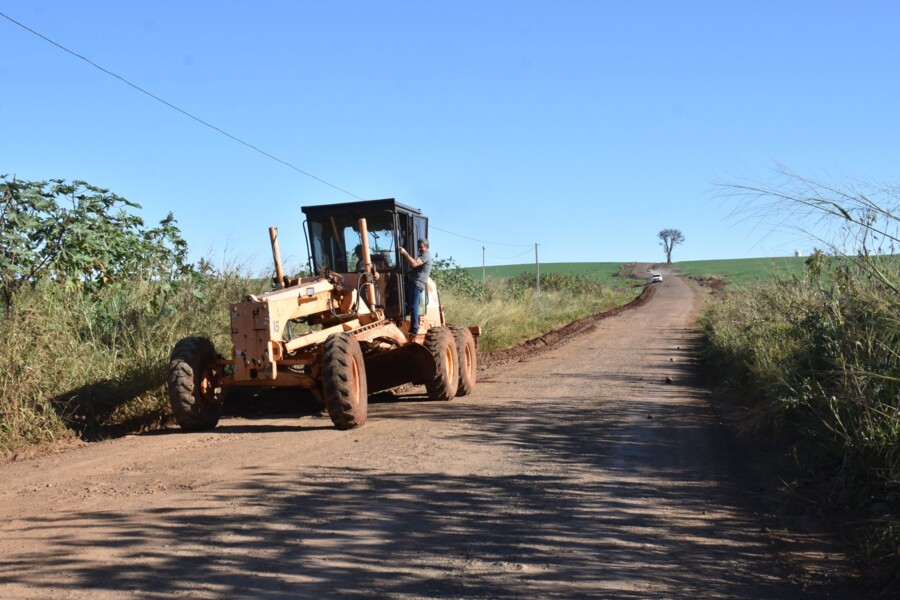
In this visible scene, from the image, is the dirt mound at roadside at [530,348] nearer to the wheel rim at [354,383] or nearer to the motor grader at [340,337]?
the motor grader at [340,337]

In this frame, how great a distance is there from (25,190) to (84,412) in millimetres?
3092

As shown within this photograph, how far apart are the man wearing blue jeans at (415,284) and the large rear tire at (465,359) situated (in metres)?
1.08

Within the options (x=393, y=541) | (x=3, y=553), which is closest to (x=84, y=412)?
(x=3, y=553)

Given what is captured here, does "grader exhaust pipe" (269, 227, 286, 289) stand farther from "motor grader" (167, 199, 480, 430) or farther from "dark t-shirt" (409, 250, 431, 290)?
"dark t-shirt" (409, 250, 431, 290)

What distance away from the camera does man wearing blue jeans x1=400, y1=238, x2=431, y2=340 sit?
12305 mm

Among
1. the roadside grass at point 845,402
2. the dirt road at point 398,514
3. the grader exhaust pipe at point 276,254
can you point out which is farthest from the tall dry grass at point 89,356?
the roadside grass at point 845,402

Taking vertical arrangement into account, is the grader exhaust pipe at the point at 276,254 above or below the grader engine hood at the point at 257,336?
above

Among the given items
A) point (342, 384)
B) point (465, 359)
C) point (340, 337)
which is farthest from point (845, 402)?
point (465, 359)

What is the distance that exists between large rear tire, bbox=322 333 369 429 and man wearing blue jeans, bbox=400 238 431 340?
2.51 m

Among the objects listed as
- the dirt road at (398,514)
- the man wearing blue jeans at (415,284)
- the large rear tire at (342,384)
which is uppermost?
the man wearing blue jeans at (415,284)

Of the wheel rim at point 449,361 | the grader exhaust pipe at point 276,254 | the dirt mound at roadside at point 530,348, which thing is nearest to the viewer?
the grader exhaust pipe at point 276,254

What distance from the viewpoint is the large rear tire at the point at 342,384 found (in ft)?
31.2

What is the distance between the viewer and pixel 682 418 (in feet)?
34.4

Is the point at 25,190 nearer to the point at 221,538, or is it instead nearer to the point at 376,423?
the point at 376,423
